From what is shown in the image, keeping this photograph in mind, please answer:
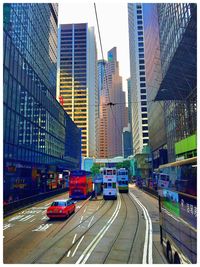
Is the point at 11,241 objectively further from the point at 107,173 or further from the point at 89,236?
the point at 107,173

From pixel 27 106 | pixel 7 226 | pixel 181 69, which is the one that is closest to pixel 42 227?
pixel 7 226

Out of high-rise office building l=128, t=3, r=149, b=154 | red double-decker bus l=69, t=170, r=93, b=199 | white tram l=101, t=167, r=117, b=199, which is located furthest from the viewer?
high-rise office building l=128, t=3, r=149, b=154

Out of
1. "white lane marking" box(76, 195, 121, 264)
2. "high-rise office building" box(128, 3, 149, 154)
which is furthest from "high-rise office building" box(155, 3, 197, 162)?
"high-rise office building" box(128, 3, 149, 154)

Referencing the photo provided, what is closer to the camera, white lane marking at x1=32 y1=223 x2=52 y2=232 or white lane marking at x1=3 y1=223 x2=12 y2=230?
white lane marking at x1=32 y1=223 x2=52 y2=232

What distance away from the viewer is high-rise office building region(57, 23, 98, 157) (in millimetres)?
135750

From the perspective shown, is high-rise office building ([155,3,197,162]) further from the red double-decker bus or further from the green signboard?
the red double-decker bus

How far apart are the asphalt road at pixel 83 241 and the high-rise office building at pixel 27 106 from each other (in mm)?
12727

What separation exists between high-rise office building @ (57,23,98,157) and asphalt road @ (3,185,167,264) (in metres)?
112

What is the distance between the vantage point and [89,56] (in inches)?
5901

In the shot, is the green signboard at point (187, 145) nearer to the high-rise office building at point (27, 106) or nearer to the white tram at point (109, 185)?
the white tram at point (109, 185)

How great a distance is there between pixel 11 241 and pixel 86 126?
122 metres

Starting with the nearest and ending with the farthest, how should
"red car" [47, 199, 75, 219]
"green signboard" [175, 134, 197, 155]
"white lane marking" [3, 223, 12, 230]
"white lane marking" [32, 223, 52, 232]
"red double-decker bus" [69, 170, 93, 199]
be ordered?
"white lane marking" [32, 223, 52, 232], "white lane marking" [3, 223, 12, 230], "red car" [47, 199, 75, 219], "green signboard" [175, 134, 197, 155], "red double-decker bus" [69, 170, 93, 199]

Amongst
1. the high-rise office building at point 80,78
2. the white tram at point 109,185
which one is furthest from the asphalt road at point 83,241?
the high-rise office building at point 80,78

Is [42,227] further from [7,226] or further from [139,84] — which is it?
[139,84]
